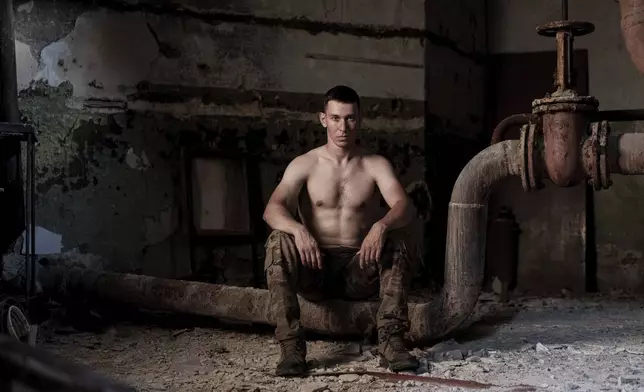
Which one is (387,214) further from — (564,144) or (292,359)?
(564,144)

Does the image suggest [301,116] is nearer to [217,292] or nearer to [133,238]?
[133,238]

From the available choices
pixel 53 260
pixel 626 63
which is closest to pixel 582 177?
pixel 626 63

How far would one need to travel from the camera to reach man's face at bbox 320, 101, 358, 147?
2.69m

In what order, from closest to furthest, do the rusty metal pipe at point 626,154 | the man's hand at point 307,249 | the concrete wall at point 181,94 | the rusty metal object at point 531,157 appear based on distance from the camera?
the man's hand at point 307,249 < the rusty metal pipe at point 626,154 < the rusty metal object at point 531,157 < the concrete wall at point 181,94

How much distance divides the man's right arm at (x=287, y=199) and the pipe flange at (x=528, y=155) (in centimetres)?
92

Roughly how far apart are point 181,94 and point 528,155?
2251mm

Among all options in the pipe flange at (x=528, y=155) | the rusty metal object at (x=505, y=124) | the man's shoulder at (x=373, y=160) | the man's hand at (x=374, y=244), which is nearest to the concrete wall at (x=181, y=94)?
the rusty metal object at (x=505, y=124)

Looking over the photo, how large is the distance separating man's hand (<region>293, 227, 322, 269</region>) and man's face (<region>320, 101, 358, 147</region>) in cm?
44

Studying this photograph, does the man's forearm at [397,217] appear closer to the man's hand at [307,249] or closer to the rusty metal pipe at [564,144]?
the man's hand at [307,249]

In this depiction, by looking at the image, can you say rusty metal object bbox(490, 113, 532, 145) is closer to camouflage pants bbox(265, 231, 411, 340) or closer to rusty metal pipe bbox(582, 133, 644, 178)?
rusty metal pipe bbox(582, 133, 644, 178)

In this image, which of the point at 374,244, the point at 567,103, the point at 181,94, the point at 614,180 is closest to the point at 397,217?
the point at 374,244

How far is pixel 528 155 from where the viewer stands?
278 centimetres

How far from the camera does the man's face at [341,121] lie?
269 cm

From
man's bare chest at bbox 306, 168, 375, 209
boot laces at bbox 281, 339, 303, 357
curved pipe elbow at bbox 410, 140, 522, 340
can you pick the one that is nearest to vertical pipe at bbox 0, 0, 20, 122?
man's bare chest at bbox 306, 168, 375, 209
